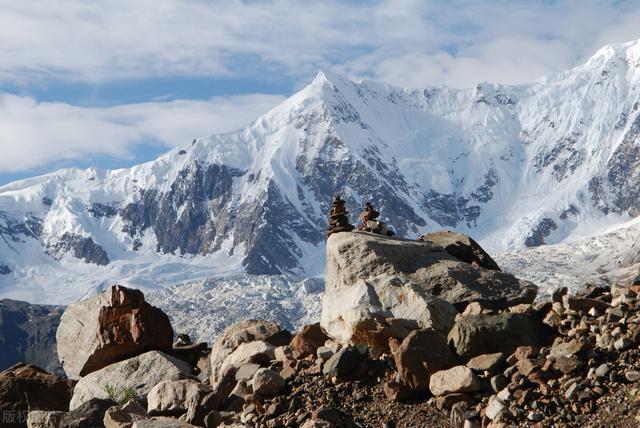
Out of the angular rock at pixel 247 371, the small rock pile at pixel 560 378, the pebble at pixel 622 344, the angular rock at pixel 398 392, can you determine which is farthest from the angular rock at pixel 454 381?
the angular rock at pixel 247 371

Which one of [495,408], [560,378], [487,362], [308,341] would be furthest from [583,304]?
[308,341]

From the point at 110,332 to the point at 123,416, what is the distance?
7443mm

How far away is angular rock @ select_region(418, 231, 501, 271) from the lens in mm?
26219

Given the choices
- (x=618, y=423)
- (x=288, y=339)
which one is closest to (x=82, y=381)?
(x=288, y=339)

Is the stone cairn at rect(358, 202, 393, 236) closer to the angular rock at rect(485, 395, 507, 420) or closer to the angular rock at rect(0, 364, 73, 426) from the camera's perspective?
the angular rock at rect(0, 364, 73, 426)

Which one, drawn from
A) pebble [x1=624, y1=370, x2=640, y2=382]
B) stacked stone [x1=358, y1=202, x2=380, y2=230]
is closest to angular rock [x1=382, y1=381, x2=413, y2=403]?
pebble [x1=624, y1=370, x2=640, y2=382]

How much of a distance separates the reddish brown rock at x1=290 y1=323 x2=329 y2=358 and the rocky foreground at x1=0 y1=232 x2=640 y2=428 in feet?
0.15

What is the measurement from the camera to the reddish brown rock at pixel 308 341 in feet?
69.9

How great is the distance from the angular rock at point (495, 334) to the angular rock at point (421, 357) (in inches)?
13.4

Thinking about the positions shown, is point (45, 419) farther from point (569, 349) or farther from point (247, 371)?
point (569, 349)

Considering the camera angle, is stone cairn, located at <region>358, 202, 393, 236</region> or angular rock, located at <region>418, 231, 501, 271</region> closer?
angular rock, located at <region>418, 231, 501, 271</region>

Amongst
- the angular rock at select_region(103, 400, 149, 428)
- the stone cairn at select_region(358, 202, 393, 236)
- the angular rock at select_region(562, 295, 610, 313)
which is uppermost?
the stone cairn at select_region(358, 202, 393, 236)

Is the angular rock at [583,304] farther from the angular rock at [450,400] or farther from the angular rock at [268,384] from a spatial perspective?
the angular rock at [268,384]

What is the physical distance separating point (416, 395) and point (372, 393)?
896mm
